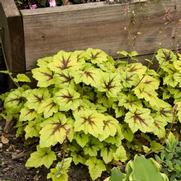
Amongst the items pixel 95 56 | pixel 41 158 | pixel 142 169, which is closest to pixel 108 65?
pixel 95 56

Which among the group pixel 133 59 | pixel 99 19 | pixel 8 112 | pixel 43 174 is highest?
pixel 99 19

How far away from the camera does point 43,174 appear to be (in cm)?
239

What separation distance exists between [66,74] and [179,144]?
2.32 ft

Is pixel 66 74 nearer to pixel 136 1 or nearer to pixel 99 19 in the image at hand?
pixel 99 19

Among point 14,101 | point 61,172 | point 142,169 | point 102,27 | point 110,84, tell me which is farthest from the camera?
point 102,27

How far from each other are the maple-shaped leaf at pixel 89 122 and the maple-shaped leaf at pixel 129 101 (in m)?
0.17

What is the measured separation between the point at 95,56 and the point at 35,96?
→ 42 centimetres

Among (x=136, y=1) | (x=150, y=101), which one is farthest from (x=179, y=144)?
(x=136, y=1)

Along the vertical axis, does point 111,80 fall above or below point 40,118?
above

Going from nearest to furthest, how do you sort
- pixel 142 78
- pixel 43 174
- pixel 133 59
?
pixel 43 174 → pixel 142 78 → pixel 133 59

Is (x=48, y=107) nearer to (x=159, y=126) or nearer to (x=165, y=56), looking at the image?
(x=159, y=126)

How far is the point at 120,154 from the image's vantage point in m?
2.35

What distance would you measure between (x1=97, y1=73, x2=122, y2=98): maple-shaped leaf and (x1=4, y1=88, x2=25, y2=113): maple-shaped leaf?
461mm

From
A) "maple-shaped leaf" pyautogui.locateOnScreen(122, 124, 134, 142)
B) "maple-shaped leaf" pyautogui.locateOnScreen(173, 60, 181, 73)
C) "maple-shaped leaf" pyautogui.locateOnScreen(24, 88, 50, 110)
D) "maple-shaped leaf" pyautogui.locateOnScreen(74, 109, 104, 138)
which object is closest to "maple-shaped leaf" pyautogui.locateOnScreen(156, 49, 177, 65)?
"maple-shaped leaf" pyautogui.locateOnScreen(173, 60, 181, 73)
